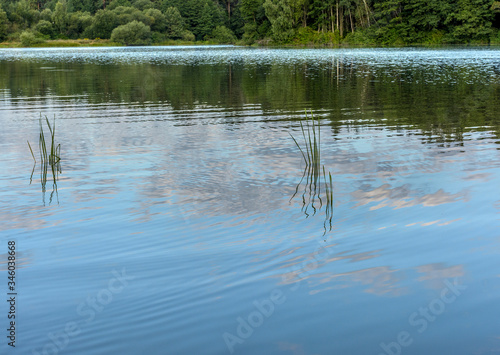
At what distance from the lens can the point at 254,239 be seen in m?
7.71

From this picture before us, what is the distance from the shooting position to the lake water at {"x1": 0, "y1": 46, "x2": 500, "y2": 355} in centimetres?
524

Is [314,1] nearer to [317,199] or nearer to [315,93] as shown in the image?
[315,93]

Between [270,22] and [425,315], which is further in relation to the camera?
[270,22]

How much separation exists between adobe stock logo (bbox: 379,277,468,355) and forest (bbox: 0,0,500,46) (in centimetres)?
8594
